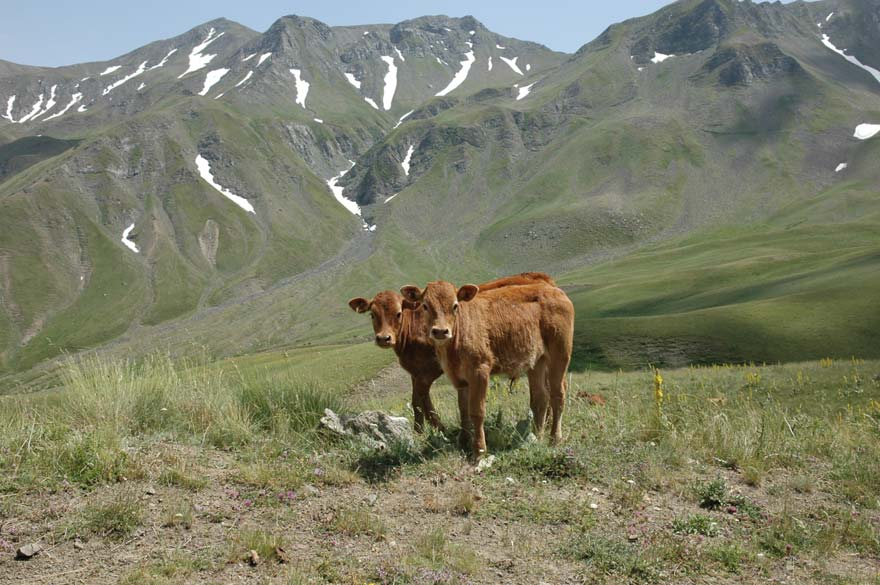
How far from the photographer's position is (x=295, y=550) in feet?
Answer: 20.9

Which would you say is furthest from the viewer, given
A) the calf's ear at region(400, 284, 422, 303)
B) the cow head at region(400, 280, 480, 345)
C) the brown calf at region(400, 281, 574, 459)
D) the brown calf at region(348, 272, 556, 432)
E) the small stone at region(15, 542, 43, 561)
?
the brown calf at region(348, 272, 556, 432)

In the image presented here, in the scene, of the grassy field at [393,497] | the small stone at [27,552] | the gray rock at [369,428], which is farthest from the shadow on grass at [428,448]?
the small stone at [27,552]

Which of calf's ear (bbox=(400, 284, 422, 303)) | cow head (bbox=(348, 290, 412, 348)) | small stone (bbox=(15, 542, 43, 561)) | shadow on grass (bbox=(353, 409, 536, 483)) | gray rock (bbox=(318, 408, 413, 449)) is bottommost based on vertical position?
shadow on grass (bbox=(353, 409, 536, 483))

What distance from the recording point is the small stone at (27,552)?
5997mm

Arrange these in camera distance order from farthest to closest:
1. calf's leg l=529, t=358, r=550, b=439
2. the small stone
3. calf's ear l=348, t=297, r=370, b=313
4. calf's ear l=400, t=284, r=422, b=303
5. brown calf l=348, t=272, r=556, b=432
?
1. calf's ear l=348, t=297, r=370, b=313
2. calf's leg l=529, t=358, r=550, b=439
3. brown calf l=348, t=272, r=556, b=432
4. calf's ear l=400, t=284, r=422, b=303
5. the small stone

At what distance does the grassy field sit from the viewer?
6.17m

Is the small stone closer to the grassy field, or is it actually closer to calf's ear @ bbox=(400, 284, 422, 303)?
the grassy field

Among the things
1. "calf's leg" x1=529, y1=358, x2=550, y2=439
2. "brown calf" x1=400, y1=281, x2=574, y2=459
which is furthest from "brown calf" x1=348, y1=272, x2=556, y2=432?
"calf's leg" x1=529, y1=358, x2=550, y2=439

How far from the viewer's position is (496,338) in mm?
9531

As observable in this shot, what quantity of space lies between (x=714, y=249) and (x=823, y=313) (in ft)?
299

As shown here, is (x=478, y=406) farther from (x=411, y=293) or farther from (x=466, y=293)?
(x=411, y=293)

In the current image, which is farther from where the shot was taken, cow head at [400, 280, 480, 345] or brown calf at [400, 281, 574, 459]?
brown calf at [400, 281, 574, 459]

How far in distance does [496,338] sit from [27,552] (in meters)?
6.37

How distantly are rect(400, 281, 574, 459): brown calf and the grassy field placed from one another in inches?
32.6
